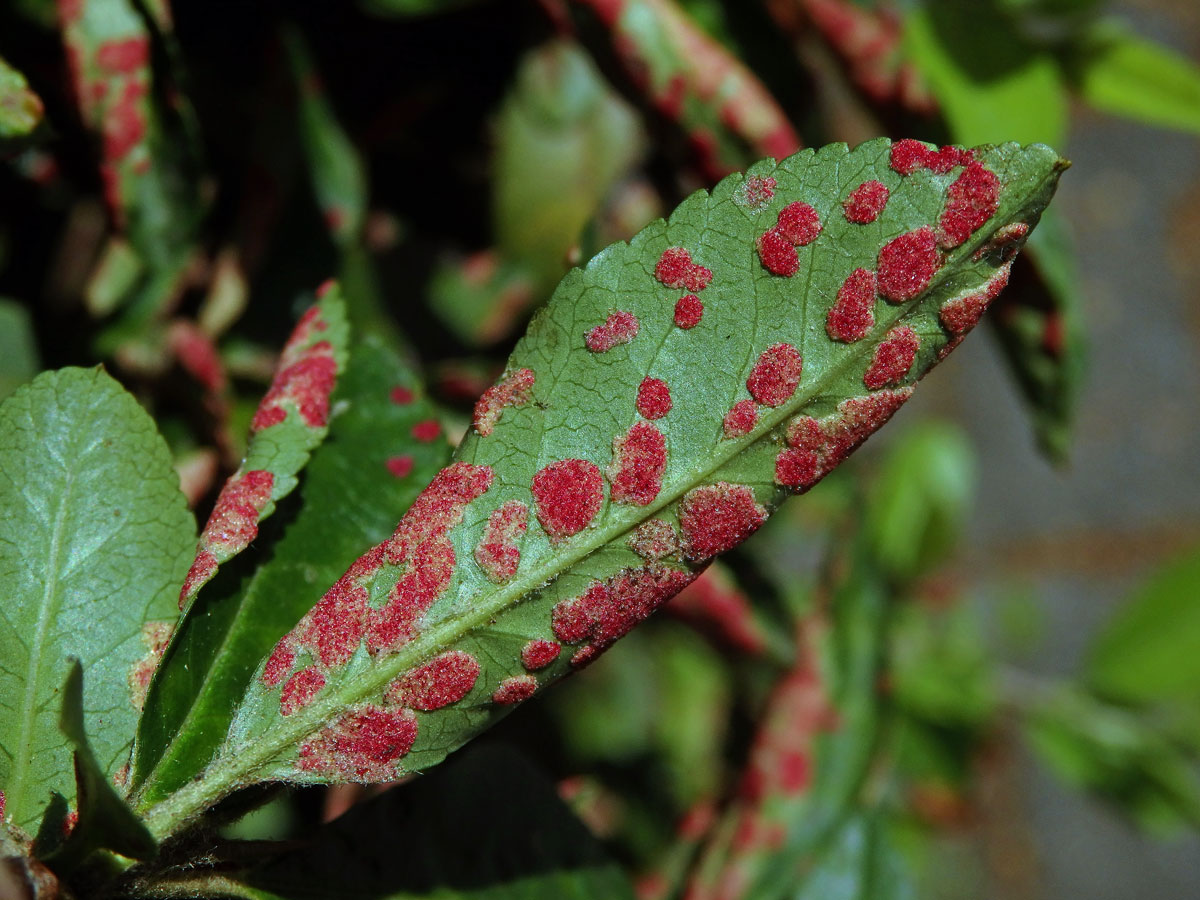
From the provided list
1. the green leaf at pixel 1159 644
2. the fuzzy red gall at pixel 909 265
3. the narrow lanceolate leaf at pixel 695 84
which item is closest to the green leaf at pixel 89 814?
the fuzzy red gall at pixel 909 265

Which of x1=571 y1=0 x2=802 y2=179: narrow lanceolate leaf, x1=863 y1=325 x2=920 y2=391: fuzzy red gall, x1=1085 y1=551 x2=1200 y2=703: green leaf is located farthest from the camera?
x1=1085 y1=551 x2=1200 y2=703: green leaf

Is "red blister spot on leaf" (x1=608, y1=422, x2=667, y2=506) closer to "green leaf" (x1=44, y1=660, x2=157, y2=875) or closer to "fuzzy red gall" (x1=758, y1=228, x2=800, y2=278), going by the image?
"fuzzy red gall" (x1=758, y1=228, x2=800, y2=278)

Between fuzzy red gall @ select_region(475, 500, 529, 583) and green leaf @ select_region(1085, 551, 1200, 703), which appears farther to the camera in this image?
green leaf @ select_region(1085, 551, 1200, 703)

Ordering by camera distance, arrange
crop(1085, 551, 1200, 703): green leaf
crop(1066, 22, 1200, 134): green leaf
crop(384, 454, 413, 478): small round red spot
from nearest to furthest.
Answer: crop(384, 454, 413, 478): small round red spot < crop(1066, 22, 1200, 134): green leaf < crop(1085, 551, 1200, 703): green leaf

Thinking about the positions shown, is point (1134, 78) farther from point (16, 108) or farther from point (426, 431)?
point (16, 108)

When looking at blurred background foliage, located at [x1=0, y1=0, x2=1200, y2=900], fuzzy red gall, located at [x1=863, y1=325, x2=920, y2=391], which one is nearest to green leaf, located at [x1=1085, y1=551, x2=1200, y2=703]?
blurred background foliage, located at [x1=0, y1=0, x2=1200, y2=900]

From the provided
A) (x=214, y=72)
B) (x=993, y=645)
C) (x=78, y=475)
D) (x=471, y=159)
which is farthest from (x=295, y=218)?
(x=993, y=645)

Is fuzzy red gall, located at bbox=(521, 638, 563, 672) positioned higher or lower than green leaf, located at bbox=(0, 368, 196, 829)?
lower

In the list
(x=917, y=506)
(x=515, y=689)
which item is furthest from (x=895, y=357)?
(x=917, y=506)
